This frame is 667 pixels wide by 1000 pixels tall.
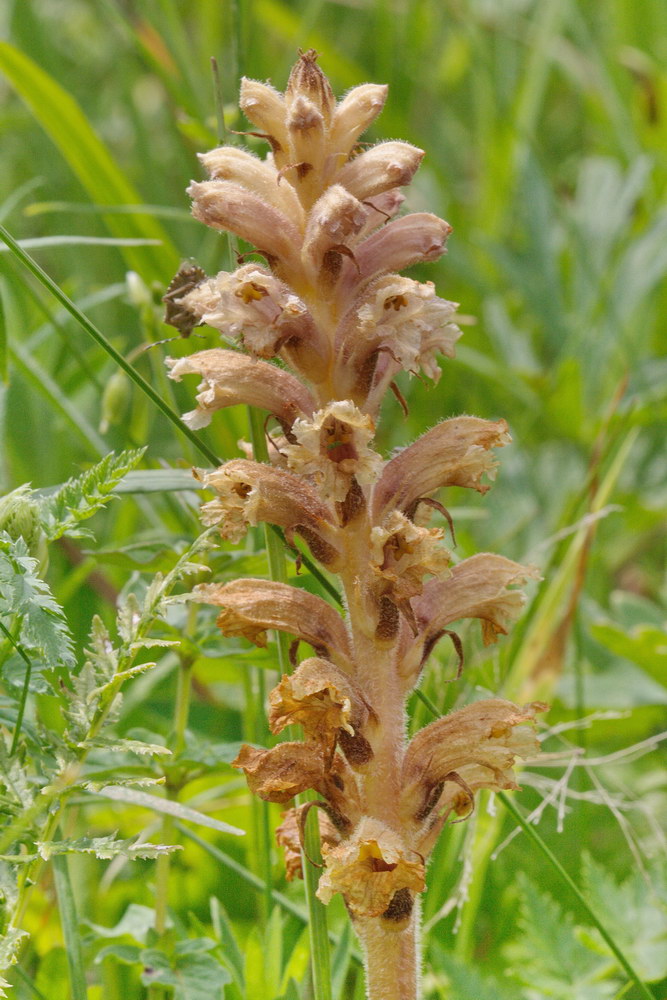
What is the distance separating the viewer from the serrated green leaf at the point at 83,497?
1.35m

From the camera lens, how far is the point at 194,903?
2.15 metres

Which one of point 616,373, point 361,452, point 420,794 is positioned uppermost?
point 616,373

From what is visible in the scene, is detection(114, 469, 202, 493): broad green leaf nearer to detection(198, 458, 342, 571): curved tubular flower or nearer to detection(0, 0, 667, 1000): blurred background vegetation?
detection(0, 0, 667, 1000): blurred background vegetation

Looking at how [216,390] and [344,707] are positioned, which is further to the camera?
[216,390]

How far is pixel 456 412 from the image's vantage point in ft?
12.5

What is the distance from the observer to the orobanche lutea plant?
54.9 inches

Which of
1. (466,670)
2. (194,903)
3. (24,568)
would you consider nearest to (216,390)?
(24,568)

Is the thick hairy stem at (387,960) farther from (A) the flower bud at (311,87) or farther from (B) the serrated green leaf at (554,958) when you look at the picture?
(A) the flower bud at (311,87)

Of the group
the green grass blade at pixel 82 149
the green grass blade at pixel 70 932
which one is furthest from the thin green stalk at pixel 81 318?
the green grass blade at pixel 82 149

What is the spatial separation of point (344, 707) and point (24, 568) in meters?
0.40

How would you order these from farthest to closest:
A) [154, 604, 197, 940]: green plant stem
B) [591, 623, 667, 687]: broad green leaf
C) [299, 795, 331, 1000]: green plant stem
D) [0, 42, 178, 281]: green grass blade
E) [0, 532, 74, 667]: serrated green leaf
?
[0, 42, 178, 281]: green grass blade → [591, 623, 667, 687]: broad green leaf → [154, 604, 197, 940]: green plant stem → [299, 795, 331, 1000]: green plant stem → [0, 532, 74, 667]: serrated green leaf

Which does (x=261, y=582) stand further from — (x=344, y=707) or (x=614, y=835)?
(x=614, y=835)

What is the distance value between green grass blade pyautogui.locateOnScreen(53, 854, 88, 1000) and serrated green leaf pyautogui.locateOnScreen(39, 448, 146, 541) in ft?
1.35

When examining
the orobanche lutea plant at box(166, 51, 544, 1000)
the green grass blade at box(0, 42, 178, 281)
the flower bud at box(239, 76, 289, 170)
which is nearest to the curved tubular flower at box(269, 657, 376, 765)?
the orobanche lutea plant at box(166, 51, 544, 1000)
